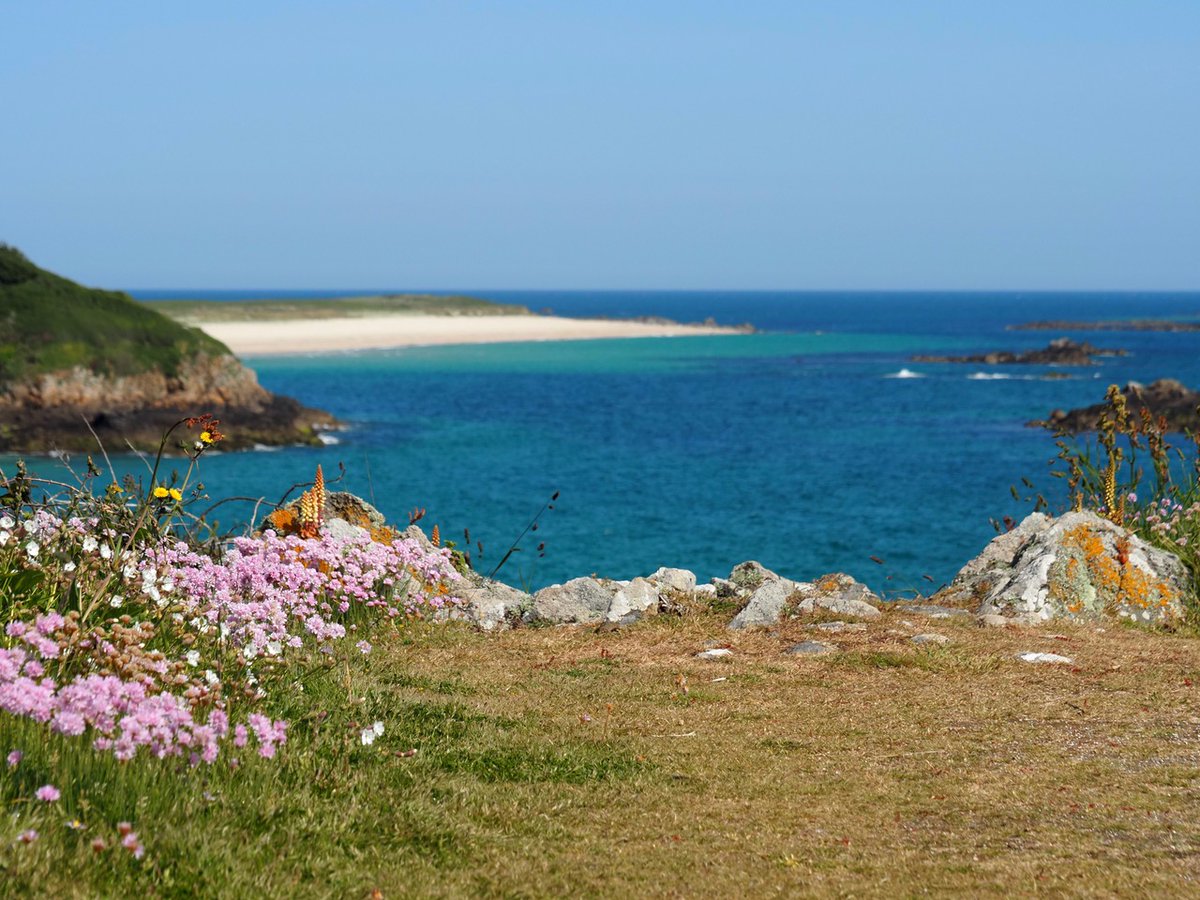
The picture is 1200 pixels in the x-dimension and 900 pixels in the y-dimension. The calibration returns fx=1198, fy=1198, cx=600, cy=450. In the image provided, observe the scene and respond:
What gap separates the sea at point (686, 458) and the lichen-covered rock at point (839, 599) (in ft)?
8.62

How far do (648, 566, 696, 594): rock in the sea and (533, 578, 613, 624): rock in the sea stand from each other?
24.2 inches

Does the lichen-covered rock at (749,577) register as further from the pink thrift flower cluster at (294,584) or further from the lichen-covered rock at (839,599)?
the pink thrift flower cluster at (294,584)

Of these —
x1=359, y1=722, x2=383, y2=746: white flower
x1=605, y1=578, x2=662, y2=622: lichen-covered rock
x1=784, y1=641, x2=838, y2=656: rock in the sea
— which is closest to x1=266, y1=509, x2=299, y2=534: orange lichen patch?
x1=605, y1=578, x2=662, y2=622: lichen-covered rock

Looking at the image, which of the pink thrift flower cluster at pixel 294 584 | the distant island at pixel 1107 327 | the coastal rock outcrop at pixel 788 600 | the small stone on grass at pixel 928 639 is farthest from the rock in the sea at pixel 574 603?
the distant island at pixel 1107 327

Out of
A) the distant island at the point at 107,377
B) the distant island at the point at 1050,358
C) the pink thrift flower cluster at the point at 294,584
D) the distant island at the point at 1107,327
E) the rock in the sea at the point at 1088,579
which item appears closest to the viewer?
the pink thrift flower cluster at the point at 294,584

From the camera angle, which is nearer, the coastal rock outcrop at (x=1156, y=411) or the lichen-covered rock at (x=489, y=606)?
the lichen-covered rock at (x=489, y=606)

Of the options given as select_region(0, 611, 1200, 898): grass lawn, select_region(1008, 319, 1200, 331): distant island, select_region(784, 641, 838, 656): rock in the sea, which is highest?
select_region(1008, 319, 1200, 331): distant island

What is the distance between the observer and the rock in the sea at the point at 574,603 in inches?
454

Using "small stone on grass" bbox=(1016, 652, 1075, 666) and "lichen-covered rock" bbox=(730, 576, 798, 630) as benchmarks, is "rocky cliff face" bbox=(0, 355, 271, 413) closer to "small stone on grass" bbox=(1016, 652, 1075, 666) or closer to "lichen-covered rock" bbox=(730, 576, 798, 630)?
"lichen-covered rock" bbox=(730, 576, 798, 630)

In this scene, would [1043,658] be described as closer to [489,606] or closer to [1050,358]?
[489,606]

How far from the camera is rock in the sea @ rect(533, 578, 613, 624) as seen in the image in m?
11.5

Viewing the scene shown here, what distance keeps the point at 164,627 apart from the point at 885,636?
Result: 5.99 m

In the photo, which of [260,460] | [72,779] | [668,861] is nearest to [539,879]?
[668,861]

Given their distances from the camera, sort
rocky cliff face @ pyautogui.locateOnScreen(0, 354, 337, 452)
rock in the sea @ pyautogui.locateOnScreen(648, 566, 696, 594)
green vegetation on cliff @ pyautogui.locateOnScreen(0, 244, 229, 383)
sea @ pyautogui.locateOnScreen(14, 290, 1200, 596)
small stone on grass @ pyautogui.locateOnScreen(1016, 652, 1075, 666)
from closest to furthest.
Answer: small stone on grass @ pyautogui.locateOnScreen(1016, 652, 1075, 666)
rock in the sea @ pyautogui.locateOnScreen(648, 566, 696, 594)
sea @ pyautogui.locateOnScreen(14, 290, 1200, 596)
rocky cliff face @ pyautogui.locateOnScreen(0, 354, 337, 452)
green vegetation on cliff @ pyautogui.locateOnScreen(0, 244, 229, 383)
